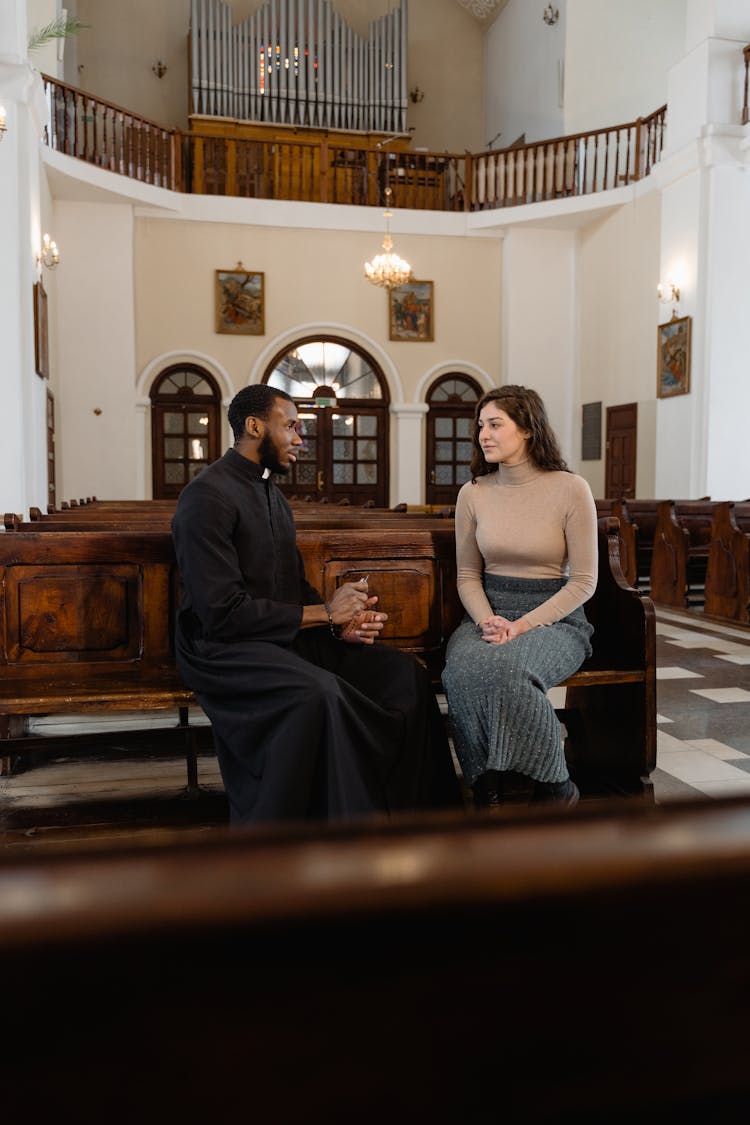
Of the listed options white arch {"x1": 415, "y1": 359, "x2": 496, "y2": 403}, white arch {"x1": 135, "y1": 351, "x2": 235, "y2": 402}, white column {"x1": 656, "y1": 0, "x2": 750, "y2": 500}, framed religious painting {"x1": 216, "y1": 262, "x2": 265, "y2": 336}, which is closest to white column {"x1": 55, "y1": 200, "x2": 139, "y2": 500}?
white arch {"x1": 135, "y1": 351, "x2": 235, "y2": 402}

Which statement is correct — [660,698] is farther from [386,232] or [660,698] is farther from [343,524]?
[386,232]

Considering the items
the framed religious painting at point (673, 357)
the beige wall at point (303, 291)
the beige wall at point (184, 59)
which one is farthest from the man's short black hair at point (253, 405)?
the beige wall at point (184, 59)

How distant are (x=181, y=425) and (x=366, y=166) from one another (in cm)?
479

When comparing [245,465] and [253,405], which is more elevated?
[253,405]

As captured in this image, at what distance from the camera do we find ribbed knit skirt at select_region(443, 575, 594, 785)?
2568 millimetres

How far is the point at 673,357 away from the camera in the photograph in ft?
37.3

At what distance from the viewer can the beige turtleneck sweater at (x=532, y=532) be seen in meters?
2.89

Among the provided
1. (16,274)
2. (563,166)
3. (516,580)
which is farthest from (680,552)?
(563,166)

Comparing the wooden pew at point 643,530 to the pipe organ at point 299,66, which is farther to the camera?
the pipe organ at point 299,66

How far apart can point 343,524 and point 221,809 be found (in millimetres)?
1711

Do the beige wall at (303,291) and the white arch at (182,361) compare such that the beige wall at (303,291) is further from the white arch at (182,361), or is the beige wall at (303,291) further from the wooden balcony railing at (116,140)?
the wooden balcony railing at (116,140)

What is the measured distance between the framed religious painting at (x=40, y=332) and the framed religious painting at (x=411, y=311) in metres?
5.29

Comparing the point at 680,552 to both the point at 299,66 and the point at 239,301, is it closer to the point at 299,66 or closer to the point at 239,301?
the point at 239,301

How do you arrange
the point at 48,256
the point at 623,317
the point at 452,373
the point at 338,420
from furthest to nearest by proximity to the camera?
the point at 452,373 < the point at 338,420 < the point at 623,317 < the point at 48,256
